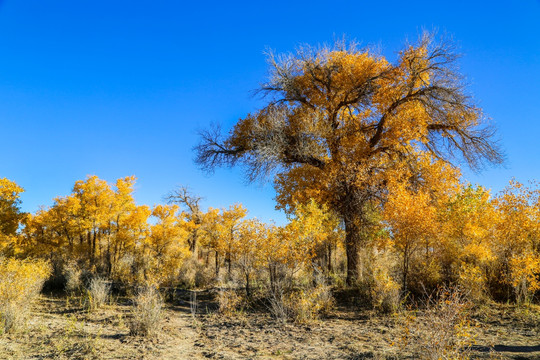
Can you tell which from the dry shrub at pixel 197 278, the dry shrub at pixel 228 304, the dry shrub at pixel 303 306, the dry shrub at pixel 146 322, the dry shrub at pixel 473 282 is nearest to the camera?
the dry shrub at pixel 146 322

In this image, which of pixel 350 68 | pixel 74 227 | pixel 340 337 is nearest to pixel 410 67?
pixel 350 68

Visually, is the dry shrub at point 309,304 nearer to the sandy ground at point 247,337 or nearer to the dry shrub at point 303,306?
the dry shrub at point 303,306

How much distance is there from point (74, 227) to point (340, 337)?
19876 mm

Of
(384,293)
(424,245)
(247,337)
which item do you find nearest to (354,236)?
(424,245)

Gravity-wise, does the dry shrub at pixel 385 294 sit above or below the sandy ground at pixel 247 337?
above

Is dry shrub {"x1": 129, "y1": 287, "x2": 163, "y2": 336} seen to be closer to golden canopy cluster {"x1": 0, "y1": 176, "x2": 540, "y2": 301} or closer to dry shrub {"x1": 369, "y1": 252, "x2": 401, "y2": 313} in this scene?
golden canopy cluster {"x1": 0, "y1": 176, "x2": 540, "y2": 301}

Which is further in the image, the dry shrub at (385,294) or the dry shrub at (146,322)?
the dry shrub at (385,294)

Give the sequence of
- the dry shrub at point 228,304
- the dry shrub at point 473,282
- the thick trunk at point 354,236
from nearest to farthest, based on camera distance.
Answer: the dry shrub at point 473,282 → the dry shrub at point 228,304 → the thick trunk at point 354,236

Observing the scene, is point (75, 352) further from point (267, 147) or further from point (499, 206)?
point (499, 206)

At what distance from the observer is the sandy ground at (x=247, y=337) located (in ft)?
18.7

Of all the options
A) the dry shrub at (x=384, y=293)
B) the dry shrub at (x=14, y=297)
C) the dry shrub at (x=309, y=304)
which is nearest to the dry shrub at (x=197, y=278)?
the dry shrub at (x=14, y=297)

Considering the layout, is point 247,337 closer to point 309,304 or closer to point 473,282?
point 309,304

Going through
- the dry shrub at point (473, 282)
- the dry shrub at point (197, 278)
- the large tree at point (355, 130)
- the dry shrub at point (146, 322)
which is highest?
the large tree at point (355, 130)

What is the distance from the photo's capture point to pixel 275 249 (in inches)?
386
